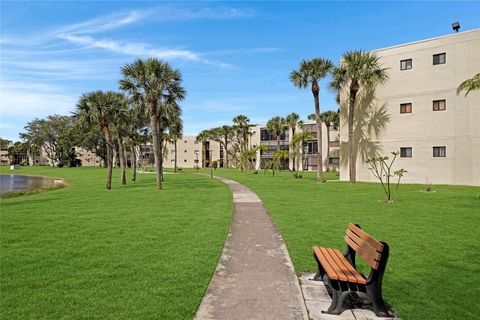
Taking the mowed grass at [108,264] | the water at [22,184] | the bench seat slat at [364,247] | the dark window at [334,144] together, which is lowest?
the water at [22,184]

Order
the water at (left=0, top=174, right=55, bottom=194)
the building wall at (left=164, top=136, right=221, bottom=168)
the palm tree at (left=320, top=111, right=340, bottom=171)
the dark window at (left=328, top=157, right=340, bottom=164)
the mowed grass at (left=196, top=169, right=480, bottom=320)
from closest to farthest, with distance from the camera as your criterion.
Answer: the mowed grass at (left=196, top=169, right=480, bottom=320), the water at (left=0, top=174, right=55, bottom=194), the palm tree at (left=320, top=111, right=340, bottom=171), the dark window at (left=328, top=157, right=340, bottom=164), the building wall at (left=164, top=136, right=221, bottom=168)

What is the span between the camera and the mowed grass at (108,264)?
4559mm

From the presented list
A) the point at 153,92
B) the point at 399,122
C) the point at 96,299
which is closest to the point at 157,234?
the point at 96,299

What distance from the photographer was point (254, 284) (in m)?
5.33

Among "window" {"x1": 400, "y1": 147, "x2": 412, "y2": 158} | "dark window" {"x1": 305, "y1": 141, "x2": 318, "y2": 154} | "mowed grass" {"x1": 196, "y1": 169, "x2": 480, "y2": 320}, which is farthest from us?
"dark window" {"x1": 305, "y1": 141, "x2": 318, "y2": 154}

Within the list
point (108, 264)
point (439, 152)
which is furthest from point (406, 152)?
point (108, 264)

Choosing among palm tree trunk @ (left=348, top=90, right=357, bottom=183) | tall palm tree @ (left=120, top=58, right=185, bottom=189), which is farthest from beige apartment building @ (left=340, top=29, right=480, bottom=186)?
tall palm tree @ (left=120, top=58, right=185, bottom=189)

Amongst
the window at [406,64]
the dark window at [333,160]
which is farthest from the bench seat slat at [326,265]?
the dark window at [333,160]

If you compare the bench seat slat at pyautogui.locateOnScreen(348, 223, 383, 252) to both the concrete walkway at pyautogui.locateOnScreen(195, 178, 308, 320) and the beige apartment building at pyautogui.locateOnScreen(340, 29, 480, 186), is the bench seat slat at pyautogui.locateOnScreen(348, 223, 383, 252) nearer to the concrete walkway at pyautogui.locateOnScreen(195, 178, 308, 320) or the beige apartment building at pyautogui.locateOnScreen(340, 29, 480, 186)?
the concrete walkway at pyautogui.locateOnScreen(195, 178, 308, 320)

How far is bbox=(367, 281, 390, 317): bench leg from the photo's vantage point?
4375mm

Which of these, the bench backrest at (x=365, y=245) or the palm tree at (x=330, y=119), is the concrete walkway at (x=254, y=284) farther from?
the palm tree at (x=330, y=119)

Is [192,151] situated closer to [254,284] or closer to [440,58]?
[440,58]

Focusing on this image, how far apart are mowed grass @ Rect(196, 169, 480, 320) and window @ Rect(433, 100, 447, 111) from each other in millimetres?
13418

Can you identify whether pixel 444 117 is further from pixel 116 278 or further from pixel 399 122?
pixel 116 278
